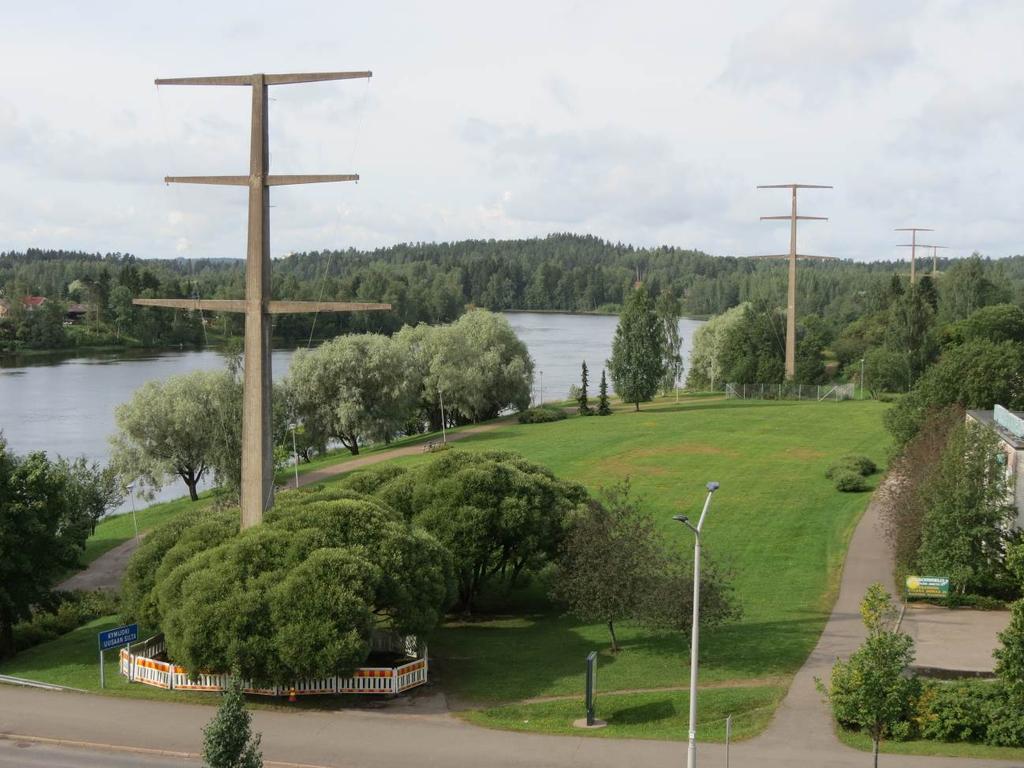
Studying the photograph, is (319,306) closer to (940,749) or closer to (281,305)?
(281,305)

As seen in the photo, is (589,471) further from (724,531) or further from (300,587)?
(300,587)

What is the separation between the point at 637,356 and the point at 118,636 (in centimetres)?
6215

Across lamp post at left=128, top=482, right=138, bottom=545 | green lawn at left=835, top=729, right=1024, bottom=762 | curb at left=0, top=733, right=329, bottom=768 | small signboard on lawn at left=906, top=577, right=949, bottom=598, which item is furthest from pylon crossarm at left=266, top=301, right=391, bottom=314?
lamp post at left=128, top=482, right=138, bottom=545

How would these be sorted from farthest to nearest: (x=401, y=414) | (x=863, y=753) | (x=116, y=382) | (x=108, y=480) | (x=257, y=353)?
(x=116, y=382), (x=401, y=414), (x=108, y=480), (x=257, y=353), (x=863, y=753)

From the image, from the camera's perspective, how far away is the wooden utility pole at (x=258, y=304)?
93.8 ft

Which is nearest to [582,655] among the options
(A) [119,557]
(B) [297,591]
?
(B) [297,591]

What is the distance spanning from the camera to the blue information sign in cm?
2883

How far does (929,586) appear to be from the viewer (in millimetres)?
35344

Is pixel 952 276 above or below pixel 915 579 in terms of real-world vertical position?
above

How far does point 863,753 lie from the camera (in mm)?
23078

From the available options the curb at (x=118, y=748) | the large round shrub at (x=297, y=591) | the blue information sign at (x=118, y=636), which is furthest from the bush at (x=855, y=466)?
the curb at (x=118, y=748)

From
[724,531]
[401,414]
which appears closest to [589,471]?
[724,531]

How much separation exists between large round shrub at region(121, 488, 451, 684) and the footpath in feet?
4.38

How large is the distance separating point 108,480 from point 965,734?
46.2 m
